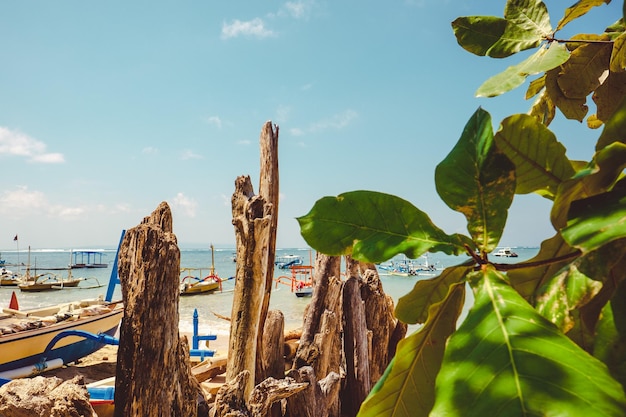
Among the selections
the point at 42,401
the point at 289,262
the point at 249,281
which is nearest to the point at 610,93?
the point at 42,401

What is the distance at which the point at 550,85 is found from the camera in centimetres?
83

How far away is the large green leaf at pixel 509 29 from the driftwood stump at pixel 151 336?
9.92 ft

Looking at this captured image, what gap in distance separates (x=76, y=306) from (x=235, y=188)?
32.6 ft

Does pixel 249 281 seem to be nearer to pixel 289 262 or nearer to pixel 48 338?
pixel 48 338

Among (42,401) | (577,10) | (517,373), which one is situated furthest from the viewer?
(42,401)

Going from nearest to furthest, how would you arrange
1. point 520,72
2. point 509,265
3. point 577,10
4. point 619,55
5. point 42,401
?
point 509,265 < point 520,72 < point 619,55 < point 577,10 < point 42,401

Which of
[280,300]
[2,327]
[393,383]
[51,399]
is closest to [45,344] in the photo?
[2,327]

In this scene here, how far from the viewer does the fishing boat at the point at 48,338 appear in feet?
25.7

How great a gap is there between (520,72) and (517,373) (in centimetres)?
36

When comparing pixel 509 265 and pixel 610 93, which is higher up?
pixel 610 93

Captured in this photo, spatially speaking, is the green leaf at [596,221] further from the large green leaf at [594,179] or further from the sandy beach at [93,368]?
the sandy beach at [93,368]

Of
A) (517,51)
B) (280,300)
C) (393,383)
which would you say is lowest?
(280,300)

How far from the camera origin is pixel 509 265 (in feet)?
1.21

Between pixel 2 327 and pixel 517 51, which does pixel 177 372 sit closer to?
pixel 517 51
